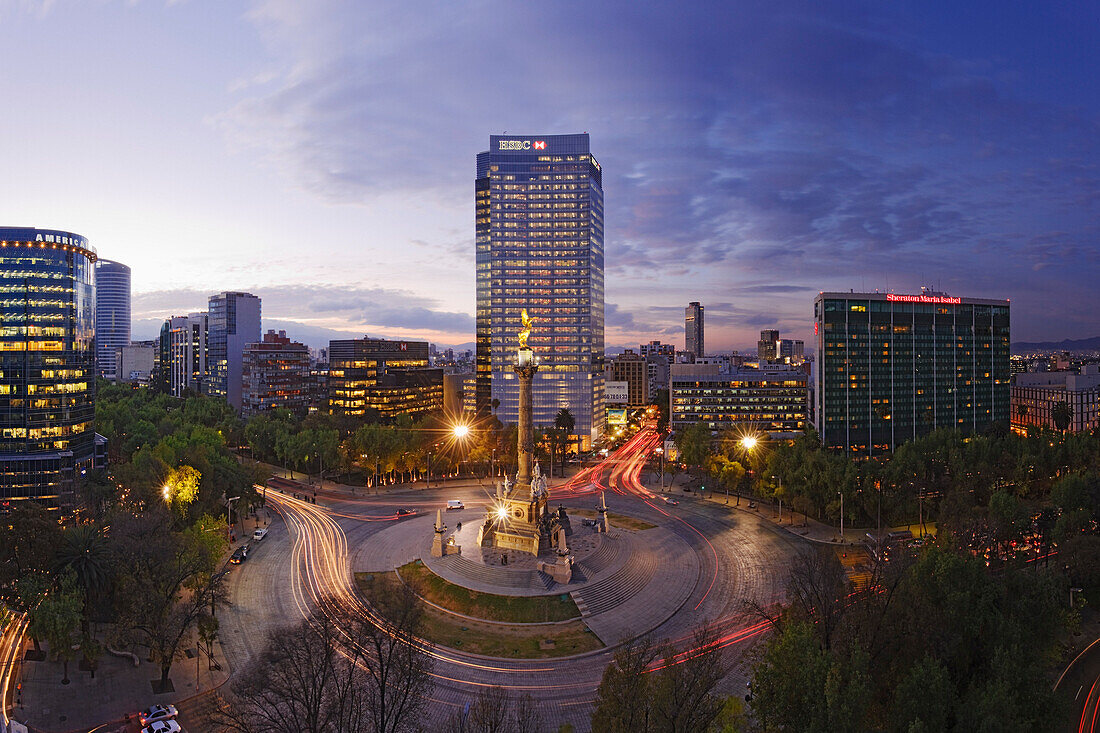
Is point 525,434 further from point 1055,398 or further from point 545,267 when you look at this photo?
point 1055,398

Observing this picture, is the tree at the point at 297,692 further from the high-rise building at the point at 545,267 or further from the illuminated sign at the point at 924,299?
the illuminated sign at the point at 924,299

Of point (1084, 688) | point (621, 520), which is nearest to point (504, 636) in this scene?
point (621, 520)

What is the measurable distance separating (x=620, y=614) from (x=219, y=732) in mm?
32828

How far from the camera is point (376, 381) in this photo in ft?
571

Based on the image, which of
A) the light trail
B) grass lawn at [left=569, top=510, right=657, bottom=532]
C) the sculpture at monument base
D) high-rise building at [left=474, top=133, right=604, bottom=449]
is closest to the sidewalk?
the light trail

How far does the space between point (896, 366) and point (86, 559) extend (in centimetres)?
15947

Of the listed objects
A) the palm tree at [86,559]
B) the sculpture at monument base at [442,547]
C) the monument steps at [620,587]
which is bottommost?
the monument steps at [620,587]

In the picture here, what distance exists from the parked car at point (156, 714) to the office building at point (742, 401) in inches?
5381

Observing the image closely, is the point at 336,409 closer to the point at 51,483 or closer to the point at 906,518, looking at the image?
the point at 51,483

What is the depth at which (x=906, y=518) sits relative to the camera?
275 feet

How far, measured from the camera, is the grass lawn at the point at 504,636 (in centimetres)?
4828

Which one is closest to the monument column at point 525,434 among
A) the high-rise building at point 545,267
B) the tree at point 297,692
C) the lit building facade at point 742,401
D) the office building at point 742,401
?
the tree at point 297,692

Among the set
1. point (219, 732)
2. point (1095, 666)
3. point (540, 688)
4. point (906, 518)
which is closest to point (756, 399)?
point (906, 518)

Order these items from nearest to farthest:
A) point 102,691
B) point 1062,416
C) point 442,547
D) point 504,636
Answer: point 102,691, point 504,636, point 442,547, point 1062,416
